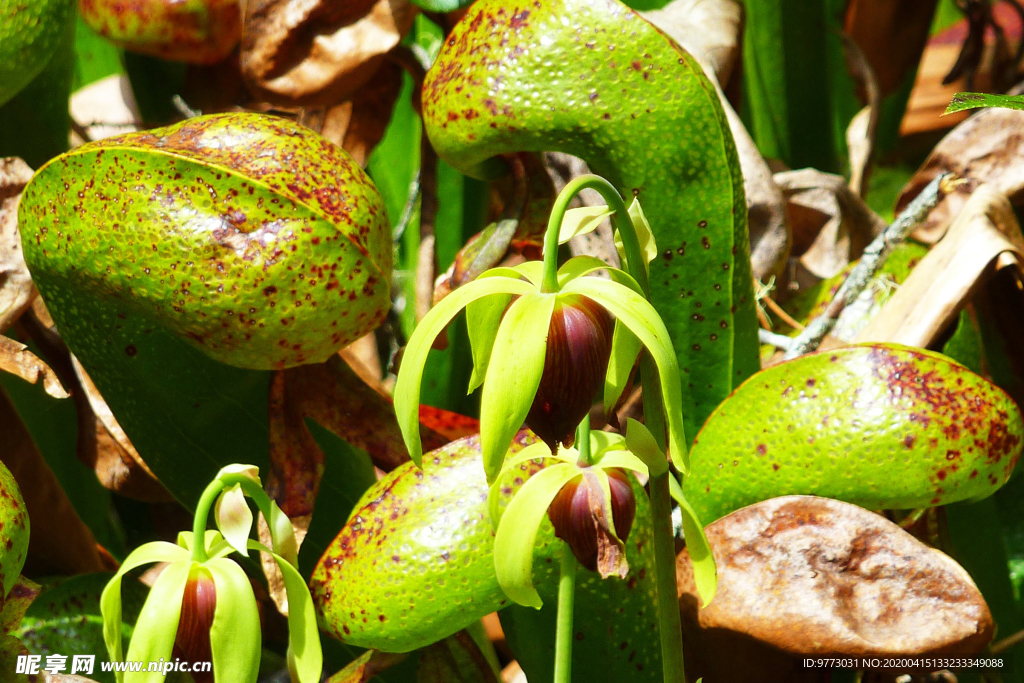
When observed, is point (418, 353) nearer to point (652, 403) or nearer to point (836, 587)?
point (652, 403)

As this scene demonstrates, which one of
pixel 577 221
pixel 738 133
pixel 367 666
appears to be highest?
pixel 577 221

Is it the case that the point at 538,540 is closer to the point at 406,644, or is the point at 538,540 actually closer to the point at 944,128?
the point at 406,644

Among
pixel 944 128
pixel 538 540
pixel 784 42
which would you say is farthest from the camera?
pixel 944 128

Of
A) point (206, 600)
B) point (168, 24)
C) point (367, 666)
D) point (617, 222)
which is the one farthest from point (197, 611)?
point (168, 24)

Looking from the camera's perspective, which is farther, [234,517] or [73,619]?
[73,619]

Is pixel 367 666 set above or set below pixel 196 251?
below

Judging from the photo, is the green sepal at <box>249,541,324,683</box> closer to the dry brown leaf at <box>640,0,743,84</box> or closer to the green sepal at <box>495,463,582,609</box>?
the green sepal at <box>495,463,582,609</box>

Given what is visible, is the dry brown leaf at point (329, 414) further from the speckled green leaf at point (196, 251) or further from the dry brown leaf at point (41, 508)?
the dry brown leaf at point (41, 508)

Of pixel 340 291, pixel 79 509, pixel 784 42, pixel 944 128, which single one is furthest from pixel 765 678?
pixel 944 128
